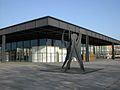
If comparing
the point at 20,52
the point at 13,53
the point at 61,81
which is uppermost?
the point at 20,52

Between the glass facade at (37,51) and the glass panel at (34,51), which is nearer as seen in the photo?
the glass facade at (37,51)

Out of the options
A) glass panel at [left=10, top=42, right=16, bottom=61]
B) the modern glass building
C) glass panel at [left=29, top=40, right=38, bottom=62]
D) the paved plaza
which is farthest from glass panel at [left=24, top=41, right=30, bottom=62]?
the paved plaza

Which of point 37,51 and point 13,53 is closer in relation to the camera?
point 37,51

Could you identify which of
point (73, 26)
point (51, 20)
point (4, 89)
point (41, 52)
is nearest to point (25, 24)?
point (51, 20)

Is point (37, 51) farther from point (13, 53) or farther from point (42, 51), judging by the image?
point (13, 53)

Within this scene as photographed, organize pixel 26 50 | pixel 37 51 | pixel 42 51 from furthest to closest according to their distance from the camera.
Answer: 1. pixel 26 50
2. pixel 37 51
3. pixel 42 51

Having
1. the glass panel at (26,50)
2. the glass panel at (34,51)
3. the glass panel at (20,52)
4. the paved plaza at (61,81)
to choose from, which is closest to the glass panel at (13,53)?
Result: the glass panel at (20,52)

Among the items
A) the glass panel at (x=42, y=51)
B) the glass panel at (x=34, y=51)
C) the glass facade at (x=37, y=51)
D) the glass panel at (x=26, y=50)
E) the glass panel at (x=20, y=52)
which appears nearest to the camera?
the glass panel at (x=42, y=51)

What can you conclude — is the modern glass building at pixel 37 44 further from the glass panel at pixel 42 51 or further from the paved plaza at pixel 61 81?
the paved plaza at pixel 61 81

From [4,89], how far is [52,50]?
2803 cm

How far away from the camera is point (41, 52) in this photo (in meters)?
34.0

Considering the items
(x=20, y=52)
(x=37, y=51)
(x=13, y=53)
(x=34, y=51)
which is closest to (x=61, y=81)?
(x=37, y=51)

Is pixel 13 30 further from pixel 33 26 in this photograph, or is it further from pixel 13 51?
pixel 13 51

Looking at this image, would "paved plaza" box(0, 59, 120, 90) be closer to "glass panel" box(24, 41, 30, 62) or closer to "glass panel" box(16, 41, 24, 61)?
"glass panel" box(24, 41, 30, 62)
